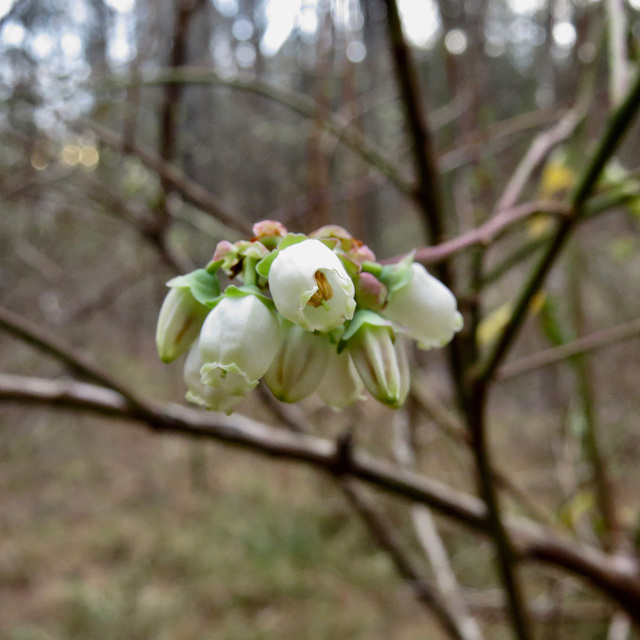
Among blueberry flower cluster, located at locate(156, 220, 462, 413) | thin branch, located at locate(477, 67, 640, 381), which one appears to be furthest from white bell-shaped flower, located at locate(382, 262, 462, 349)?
thin branch, located at locate(477, 67, 640, 381)

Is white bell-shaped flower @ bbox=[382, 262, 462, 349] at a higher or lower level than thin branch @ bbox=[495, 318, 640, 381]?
lower

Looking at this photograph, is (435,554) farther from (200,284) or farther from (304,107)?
(200,284)

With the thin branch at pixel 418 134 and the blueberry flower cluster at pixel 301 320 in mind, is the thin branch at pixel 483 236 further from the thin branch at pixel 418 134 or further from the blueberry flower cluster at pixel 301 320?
the thin branch at pixel 418 134

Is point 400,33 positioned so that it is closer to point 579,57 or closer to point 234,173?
point 579,57

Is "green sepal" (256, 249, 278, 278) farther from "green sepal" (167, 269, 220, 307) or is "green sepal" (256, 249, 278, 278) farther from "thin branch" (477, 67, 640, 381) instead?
"thin branch" (477, 67, 640, 381)

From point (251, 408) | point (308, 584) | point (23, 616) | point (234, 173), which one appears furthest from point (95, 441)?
point (234, 173)

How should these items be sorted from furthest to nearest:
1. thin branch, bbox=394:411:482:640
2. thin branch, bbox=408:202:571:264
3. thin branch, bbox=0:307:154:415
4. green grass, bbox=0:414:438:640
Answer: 1. green grass, bbox=0:414:438:640
2. thin branch, bbox=394:411:482:640
3. thin branch, bbox=0:307:154:415
4. thin branch, bbox=408:202:571:264

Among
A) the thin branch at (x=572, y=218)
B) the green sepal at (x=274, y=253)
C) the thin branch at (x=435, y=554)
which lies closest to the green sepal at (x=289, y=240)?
the green sepal at (x=274, y=253)
